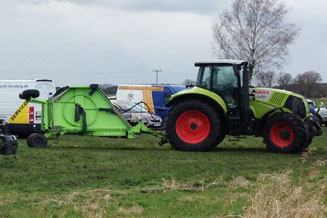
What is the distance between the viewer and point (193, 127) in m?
17.3

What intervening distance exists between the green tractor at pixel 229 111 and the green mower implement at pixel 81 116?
1135mm

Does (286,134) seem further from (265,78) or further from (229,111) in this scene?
(265,78)

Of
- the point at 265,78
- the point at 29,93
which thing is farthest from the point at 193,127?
the point at 265,78

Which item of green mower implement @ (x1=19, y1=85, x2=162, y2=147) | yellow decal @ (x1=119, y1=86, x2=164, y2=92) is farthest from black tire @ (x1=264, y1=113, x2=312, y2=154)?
yellow decal @ (x1=119, y1=86, x2=164, y2=92)

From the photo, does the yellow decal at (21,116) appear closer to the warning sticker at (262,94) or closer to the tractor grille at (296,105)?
the warning sticker at (262,94)

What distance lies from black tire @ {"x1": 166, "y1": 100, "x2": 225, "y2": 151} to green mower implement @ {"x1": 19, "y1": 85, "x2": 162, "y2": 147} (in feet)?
2.50

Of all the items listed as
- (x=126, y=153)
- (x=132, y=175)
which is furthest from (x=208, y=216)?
(x=126, y=153)

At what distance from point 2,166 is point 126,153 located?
402 cm

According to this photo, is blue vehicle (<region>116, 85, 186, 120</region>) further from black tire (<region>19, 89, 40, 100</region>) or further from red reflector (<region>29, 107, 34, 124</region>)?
black tire (<region>19, 89, 40, 100</region>)

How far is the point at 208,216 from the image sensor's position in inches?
301

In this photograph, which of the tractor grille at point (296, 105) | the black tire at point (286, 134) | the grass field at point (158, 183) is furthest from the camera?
the tractor grille at point (296, 105)

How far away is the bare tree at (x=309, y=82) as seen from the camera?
75.9 meters

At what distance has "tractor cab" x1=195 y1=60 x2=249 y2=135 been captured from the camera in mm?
16750

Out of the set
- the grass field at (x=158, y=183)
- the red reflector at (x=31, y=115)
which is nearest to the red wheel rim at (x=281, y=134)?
the grass field at (x=158, y=183)
